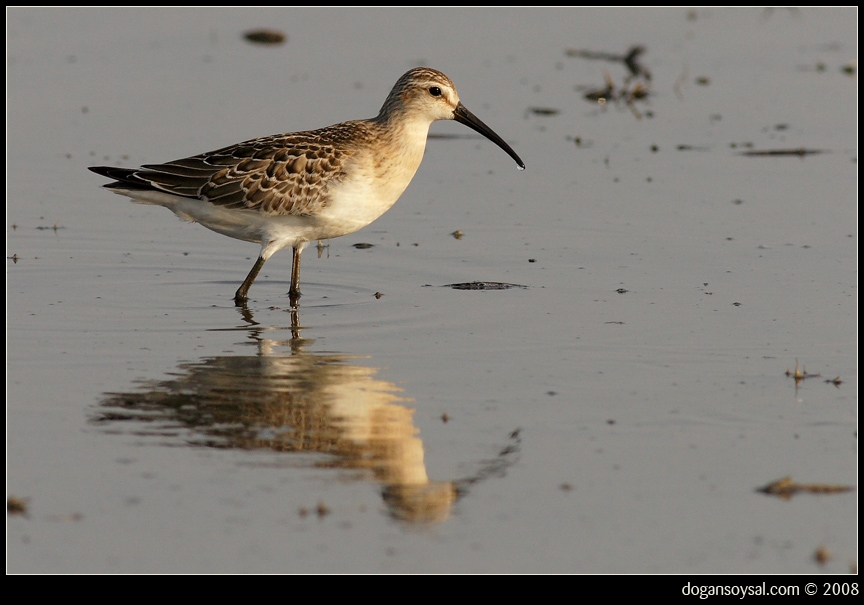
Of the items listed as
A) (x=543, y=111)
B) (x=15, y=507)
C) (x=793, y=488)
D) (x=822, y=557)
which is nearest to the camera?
(x=822, y=557)

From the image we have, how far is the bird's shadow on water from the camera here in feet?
24.2

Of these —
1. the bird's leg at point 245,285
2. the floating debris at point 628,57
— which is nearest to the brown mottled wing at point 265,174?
the bird's leg at point 245,285

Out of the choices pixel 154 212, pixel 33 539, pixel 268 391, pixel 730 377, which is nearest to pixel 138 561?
pixel 33 539

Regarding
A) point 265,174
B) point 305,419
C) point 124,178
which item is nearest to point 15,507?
point 305,419

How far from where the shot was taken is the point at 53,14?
24141mm

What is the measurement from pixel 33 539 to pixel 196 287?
5560mm

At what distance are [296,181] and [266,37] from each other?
469 inches

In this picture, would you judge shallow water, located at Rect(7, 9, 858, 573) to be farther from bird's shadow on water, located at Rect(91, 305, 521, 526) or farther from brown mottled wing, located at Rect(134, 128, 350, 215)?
brown mottled wing, located at Rect(134, 128, 350, 215)

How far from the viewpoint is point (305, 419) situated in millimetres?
8281

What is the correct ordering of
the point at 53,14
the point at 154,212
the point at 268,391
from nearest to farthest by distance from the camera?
the point at 268,391
the point at 154,212
the point at 53,14

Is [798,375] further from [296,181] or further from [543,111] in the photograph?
[543,111]

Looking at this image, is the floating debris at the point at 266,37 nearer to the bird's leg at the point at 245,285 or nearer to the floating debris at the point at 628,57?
the floating debris at the point at 628,57

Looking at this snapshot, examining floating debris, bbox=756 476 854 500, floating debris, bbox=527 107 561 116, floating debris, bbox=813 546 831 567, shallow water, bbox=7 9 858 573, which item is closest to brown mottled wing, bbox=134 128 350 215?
shallow water, bbox=7 9 858 573
